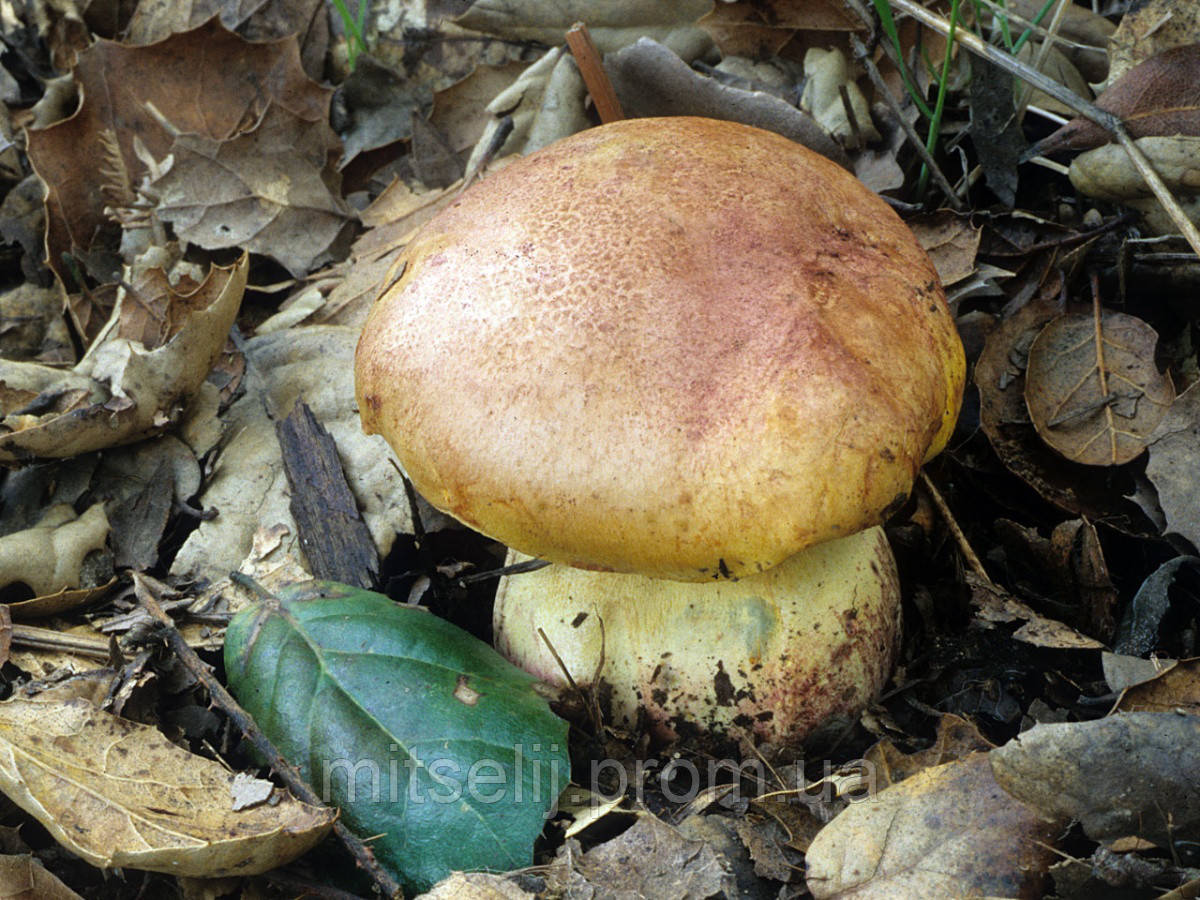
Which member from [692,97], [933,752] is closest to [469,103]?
[692,97]

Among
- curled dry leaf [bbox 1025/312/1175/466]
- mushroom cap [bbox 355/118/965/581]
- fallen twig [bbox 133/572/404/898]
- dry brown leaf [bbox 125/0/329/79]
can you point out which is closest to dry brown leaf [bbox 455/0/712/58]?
dry brown leaf [bbox 125/0/329/79]

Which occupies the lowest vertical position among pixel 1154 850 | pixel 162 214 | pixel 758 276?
pixel 1154 850

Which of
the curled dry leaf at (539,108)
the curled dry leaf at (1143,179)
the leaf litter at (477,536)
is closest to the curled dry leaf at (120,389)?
the leaf litter at (477,536)

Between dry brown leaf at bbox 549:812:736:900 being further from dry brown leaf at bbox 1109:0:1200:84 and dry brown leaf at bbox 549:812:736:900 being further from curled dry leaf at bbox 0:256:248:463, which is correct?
dry brown leaf at bbox 1109:0:1200:84

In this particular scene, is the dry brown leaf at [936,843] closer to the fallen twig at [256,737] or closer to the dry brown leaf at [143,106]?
the fallen twig at [256,737]

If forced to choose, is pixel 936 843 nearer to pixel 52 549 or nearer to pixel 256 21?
pixel 52 549

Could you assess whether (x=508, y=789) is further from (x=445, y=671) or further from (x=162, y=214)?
(x=162, y=214)

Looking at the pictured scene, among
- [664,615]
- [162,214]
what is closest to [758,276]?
[664,615]
